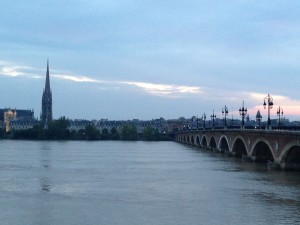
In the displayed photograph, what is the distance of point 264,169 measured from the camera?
61.8m

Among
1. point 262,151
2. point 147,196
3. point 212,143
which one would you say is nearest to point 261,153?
point 262,151

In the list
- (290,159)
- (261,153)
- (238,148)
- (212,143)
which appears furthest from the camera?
(212,143)

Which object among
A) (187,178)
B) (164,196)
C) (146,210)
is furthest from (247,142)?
(146,210)

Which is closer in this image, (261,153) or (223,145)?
(261,153)

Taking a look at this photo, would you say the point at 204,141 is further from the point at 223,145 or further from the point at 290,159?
the point at 290,159

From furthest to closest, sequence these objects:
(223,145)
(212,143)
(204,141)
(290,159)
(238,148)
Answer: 1. (204,141)
2. (212,143)
3. (223,145)
4. (238,148)
5. (290,159)

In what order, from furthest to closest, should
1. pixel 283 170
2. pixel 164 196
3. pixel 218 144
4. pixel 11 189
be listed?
pixel 218 144
pixel 283 170
pixel 11 189
pixel 164 196

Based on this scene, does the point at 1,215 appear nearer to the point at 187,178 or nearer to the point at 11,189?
→ the point at 11,189

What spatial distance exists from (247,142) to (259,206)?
41.0 meters

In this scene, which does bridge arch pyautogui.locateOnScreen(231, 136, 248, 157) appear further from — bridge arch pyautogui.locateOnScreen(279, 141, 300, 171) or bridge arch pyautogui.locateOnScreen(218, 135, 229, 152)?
bridge arch pyautogui.locateOnScreen(279, 141, 300, 171)

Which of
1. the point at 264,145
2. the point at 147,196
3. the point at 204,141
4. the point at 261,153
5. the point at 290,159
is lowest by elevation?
the point at 147,196

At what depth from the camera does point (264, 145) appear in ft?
243

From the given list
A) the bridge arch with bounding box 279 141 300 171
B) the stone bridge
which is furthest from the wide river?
the stone bridge

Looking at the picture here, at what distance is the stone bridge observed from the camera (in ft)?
186
